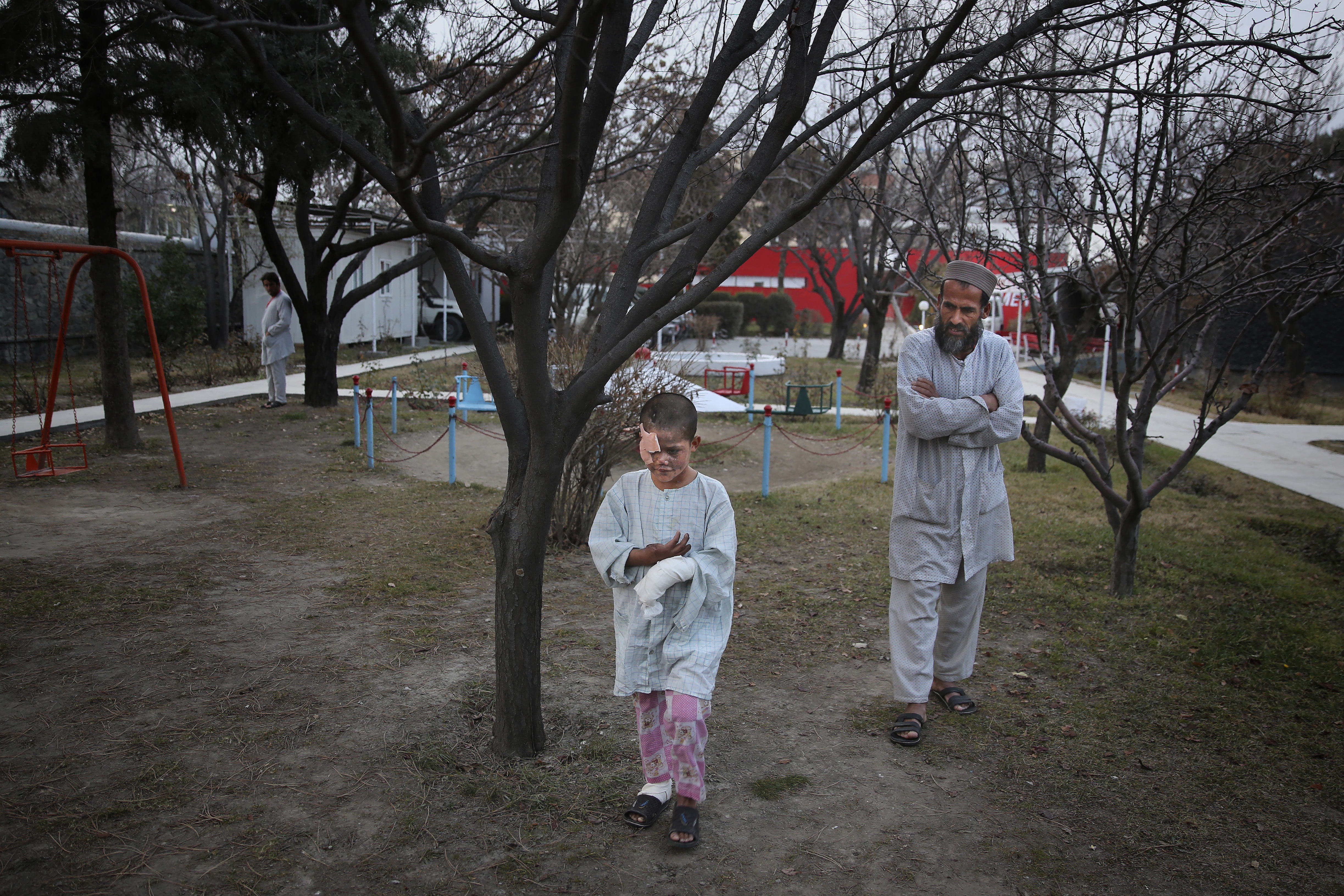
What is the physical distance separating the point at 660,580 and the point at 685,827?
0.82 metres

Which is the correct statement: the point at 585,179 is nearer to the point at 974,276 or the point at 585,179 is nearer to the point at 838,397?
the point at 974,276

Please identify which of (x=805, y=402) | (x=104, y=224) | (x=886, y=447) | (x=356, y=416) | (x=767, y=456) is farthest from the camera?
(x=805, y=402)

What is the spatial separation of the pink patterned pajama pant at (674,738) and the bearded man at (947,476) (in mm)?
1168

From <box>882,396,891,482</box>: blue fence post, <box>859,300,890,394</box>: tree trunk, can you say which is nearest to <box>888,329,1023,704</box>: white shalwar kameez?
<box>882,396,891,482</box>: blue fence post

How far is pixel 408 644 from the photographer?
187 inches

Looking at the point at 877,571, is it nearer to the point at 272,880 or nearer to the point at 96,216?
the point at 272,880

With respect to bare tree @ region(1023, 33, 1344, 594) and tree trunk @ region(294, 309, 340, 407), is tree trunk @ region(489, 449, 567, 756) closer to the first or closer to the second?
bare tree @ region(1023, 33, 1344, 594)

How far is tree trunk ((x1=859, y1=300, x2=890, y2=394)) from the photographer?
1741 centimetres

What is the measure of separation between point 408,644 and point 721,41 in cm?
337

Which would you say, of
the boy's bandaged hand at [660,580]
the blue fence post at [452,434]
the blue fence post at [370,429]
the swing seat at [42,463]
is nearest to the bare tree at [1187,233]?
the boy's bandaged hand at [660,580]

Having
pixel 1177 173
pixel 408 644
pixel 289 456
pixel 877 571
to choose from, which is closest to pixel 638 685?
pixel 408 644

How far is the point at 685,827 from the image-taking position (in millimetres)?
2973

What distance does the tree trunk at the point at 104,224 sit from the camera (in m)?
8.52

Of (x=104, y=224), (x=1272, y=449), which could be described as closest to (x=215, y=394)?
(x=104, y=224)
